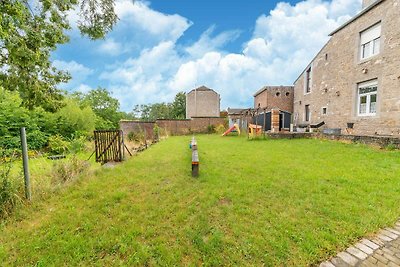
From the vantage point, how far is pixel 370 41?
10211 mm

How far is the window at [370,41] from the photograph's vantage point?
9.71m

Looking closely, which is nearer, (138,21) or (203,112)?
(138,21)

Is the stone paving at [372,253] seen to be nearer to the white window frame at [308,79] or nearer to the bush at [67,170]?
the bush at [67,170]

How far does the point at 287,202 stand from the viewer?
3.24 meters

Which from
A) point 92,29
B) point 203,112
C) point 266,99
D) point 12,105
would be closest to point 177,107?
point 203,112

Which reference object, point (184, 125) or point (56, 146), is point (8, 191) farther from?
point (184, 125)

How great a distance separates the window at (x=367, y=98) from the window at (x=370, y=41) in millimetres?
1553

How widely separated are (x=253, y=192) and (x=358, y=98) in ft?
37.1

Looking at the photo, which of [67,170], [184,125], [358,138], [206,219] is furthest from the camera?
[184,125]

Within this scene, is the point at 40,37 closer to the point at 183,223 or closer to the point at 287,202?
the point at 183,223

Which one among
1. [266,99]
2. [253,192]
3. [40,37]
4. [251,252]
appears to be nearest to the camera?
[251,252]

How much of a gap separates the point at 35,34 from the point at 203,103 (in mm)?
30545

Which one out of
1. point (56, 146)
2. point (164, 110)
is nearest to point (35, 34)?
point (56, 146)

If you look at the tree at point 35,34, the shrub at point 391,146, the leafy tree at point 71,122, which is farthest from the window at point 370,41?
the leafy tree at point 71,122
